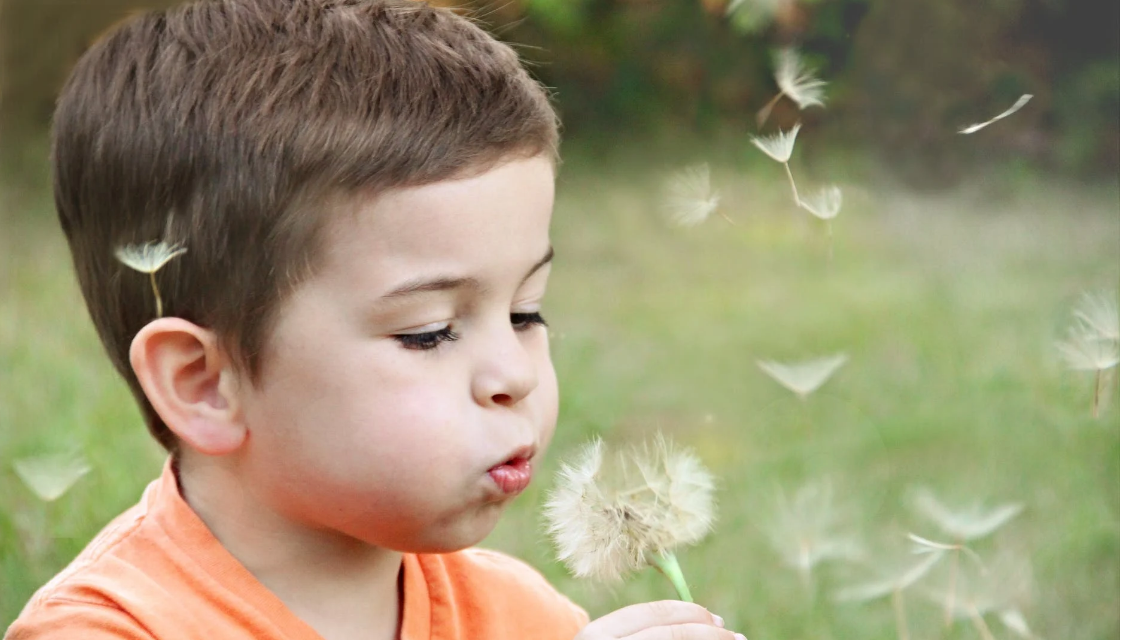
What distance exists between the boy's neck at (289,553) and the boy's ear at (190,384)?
8 cm

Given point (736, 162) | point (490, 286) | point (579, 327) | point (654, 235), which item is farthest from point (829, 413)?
point (490, 286)

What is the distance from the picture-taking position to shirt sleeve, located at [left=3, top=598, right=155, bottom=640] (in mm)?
1288

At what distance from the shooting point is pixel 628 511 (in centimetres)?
133

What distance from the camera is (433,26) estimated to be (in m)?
1.50

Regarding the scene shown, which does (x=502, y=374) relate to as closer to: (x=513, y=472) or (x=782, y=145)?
(x=513, y=472)

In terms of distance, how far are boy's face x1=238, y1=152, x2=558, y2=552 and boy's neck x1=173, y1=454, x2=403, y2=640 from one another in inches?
3.7

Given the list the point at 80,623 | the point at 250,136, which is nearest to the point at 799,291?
the point at 250,136

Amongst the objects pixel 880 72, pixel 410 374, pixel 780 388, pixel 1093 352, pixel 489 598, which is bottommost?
pixel 880 72

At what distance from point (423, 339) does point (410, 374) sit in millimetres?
38

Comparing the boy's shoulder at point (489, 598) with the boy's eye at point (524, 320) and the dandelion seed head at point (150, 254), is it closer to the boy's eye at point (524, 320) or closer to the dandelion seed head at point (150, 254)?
the boy's eye at point (524, 320)

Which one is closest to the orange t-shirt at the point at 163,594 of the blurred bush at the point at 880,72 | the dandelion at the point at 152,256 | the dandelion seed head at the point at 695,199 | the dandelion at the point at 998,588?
the dandelion at the point at 152,256

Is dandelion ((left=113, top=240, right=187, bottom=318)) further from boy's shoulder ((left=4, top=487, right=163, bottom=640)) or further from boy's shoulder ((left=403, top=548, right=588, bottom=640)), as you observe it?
boy's shoulder ((left=403, top=548, right=588, bottom=640))

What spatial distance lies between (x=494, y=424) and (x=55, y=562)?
1.39 metres

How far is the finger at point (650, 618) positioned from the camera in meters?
1.27
